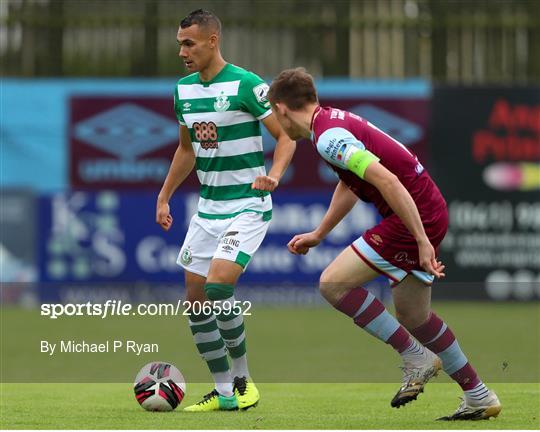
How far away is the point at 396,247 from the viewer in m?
7.25

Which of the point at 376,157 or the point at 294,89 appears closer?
the point at 376,157

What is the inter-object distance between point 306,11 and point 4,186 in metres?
4.61

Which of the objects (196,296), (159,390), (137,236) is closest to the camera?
(159,390)

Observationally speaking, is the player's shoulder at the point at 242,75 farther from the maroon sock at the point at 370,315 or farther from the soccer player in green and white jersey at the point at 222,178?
the maroon sock at the point at 370,315

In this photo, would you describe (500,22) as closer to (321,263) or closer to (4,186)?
(321,263)

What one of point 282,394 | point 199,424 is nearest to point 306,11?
point 282,394

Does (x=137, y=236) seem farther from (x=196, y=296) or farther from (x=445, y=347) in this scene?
(x=445, y=347)

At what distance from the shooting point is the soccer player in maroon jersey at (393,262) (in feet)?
23.8

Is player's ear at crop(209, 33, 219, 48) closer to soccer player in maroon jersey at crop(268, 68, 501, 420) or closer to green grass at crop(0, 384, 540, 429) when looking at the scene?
soccer player in maroon jersey at crop(268, 68, 501, 420)

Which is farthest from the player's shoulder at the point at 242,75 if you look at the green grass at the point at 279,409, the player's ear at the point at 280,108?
the green grass at the point at 279,409

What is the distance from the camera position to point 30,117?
18.1m

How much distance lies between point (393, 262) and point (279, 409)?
4.62ft

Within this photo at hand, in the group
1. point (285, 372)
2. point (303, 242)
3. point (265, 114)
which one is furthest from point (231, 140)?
point (285, 372)

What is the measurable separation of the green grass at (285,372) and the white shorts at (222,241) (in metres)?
0.89
